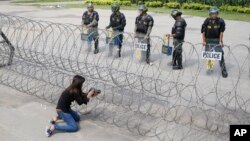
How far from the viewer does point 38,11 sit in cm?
2795

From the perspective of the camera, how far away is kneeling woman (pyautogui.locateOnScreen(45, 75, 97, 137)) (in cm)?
725

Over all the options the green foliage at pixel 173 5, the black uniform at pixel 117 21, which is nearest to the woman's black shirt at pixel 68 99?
the black uniform at pixel 117 21

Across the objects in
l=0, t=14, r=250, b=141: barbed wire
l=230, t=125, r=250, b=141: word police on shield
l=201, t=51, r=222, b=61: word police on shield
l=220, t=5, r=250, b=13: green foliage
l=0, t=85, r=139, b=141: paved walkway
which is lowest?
l=0, t=85, r=139, b=141: paved walkway

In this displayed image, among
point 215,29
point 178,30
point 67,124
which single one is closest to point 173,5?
point 178,30

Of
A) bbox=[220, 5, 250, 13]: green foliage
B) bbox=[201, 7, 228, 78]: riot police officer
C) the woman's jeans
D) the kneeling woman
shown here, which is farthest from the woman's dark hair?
bbox=[220, 5, 250, 13]: green foliage

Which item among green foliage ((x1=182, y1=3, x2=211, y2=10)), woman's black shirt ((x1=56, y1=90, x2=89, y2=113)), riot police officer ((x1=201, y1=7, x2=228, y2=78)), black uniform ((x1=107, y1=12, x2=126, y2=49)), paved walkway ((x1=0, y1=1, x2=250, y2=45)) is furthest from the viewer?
green foliage ((x1=182, y1=3, x2=211, y2=10))

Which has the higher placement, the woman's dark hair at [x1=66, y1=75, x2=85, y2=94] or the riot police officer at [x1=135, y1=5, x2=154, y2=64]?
the riot police officer at [x1=135, y1=5, x2=154, y2=64]

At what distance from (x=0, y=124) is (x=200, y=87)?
488 centimetres

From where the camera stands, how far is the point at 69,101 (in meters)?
7.39

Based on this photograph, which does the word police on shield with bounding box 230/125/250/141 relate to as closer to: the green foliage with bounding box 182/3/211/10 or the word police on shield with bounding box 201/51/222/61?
the word police on shield with bounding box 201/51/222/61

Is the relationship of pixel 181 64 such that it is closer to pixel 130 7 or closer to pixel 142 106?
pixel 142 106

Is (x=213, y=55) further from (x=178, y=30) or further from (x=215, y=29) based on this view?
(x=178, y=30)

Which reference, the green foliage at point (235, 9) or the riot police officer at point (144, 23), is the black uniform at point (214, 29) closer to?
the riot police officer at point (144, 23)

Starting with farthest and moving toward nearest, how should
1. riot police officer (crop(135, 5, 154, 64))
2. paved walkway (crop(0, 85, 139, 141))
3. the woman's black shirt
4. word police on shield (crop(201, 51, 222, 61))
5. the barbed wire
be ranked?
riot police officer (crop(135, 5, 154, 64)) → word police on shield (crop(201, 51, 222, 61)) → the barbed wire → the woman's black shirt → paved walkway (crop(0, 85, 139, 141))
